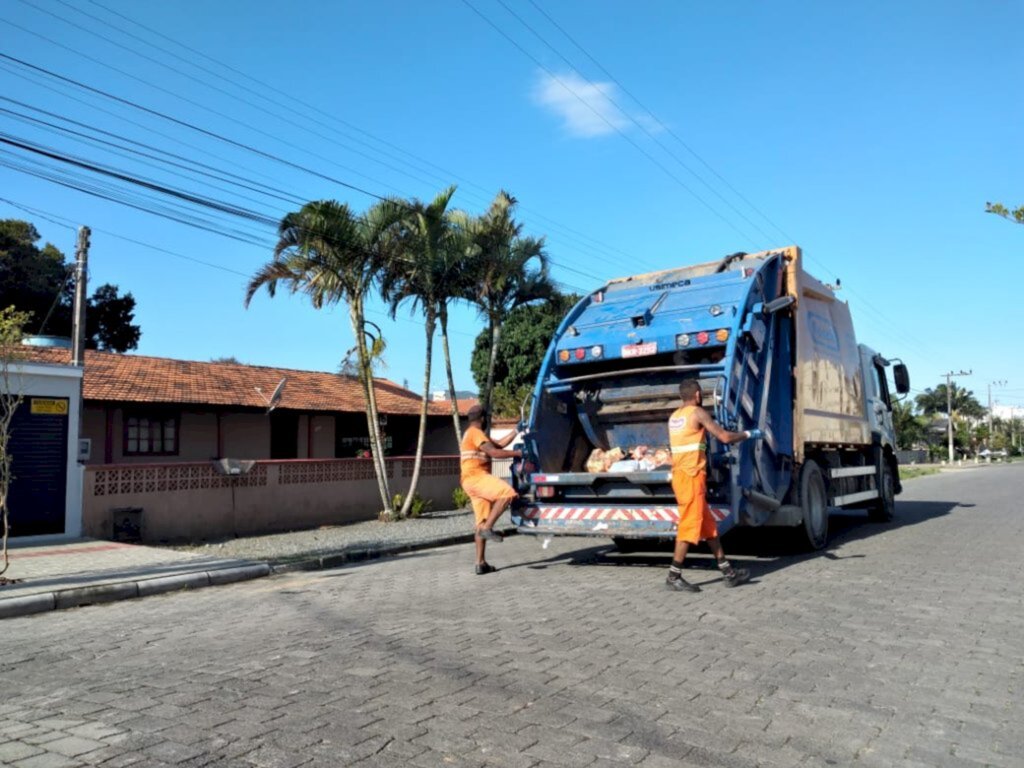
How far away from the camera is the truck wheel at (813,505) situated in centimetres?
948

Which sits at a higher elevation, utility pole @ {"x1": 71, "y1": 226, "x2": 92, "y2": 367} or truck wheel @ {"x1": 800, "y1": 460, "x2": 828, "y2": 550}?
utility pole @ {"x1": 71, "y1": 226, "x2": 92, "y2": 367}

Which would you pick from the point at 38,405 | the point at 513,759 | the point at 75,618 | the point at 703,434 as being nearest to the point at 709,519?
the point at 703,434

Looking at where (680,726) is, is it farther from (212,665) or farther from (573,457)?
(573,457)

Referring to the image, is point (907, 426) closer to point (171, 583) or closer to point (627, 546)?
point (627, 546)

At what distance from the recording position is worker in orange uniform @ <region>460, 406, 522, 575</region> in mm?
8758

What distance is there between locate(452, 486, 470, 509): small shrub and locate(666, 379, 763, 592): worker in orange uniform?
1117 cm

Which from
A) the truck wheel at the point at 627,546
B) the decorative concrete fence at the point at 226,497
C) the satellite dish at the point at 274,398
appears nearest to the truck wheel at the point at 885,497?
the truck wheel at the point at 627,546

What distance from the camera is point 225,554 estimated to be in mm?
11305

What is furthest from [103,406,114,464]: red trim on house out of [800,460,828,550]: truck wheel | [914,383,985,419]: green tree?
[914,383,985,419]: green tree

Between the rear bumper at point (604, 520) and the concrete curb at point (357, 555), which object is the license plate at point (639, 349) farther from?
the concrete curb at point (357, 555)

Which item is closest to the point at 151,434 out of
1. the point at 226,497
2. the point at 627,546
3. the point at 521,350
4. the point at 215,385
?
the point at 215,385

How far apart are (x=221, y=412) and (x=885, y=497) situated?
46.8ft

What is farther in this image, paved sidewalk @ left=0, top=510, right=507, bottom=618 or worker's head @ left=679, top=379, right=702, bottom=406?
paved sidewalk @ left=0, top=510, right=507, bottom=618

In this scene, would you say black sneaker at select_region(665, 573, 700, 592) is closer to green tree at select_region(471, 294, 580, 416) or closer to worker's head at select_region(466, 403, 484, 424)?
worker's head at select_region(466, 403, 484, 424)
